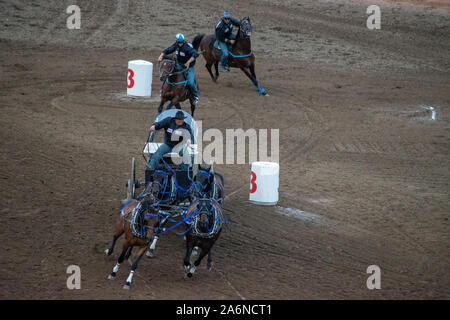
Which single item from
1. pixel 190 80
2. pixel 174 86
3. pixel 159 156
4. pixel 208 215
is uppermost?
pixel 190 80

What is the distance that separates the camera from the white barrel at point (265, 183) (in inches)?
516

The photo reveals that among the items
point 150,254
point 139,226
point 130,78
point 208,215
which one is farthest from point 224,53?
point 139,226

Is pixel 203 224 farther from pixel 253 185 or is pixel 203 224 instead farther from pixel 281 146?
pixel 281 146

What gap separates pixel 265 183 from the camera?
13.1m

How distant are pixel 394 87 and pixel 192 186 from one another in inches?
556

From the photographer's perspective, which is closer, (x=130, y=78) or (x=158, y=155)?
(x=158, y=155)

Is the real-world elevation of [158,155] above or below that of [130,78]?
below

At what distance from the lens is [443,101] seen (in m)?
22.0

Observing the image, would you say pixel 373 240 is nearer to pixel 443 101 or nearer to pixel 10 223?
pixel 10 223

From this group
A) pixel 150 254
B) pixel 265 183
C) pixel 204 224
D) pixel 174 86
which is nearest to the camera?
pixel 204 224

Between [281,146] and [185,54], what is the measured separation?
3494 millimetres
